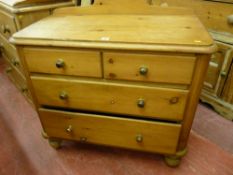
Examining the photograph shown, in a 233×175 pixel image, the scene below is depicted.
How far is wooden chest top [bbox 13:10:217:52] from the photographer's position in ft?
2.33

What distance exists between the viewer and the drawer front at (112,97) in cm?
82

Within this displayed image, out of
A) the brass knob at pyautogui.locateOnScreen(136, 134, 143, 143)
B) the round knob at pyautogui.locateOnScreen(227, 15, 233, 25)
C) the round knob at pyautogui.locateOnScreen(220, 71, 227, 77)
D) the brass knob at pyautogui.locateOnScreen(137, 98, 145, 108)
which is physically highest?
the round knob at pyautogui.locateOnScreen(227, 15, 233, 25)

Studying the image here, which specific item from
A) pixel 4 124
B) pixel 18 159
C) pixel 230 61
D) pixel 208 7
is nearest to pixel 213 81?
pixel 230 61

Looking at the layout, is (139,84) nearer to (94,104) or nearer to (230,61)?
(94,104)

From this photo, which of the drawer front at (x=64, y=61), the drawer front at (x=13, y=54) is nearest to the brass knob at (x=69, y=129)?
the drawer front at (x=64, y=61)

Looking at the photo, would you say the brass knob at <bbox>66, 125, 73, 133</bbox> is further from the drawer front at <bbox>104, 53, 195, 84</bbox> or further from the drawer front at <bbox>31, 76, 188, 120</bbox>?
the drawer front at <bbox>104, 53, 195, 84</bbox>

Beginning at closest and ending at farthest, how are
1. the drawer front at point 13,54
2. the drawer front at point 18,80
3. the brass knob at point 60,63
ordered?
the brass knob at point 60,63
the drawer front at point 13,54
the drawer front at point 18,80

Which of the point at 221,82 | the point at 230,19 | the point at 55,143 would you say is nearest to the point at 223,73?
the point at 221,82

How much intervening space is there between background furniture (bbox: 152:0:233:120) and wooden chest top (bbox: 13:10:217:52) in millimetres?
370

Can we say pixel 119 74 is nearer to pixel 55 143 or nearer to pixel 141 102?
pixel 141 102

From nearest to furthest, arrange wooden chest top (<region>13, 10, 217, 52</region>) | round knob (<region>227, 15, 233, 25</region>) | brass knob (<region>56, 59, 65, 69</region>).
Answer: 1. wooden chest top (<region>13, 10, 217, 52</region>)
2. brass knob (<region>56, 59, 65, 69</region>)
3. round knob (<region>227, 15, 233, 25</region>)

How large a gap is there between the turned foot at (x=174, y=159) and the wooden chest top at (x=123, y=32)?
58cm

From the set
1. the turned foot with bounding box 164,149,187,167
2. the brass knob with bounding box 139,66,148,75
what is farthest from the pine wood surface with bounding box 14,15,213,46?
the turned foot with bounding box 164,149,187,167

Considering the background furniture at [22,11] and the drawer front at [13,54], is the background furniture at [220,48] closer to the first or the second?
the background furniture at [22,11]
